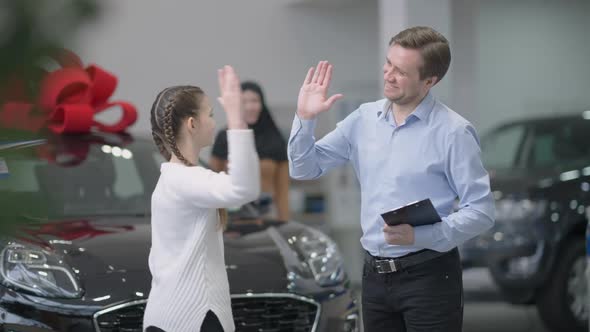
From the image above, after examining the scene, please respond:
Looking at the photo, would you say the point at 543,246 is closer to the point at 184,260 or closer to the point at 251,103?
the point at 251,103

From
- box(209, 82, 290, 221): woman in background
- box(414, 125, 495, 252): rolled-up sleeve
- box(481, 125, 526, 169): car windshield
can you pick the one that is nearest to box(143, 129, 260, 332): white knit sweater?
box(414, 125, 495, 252): rolled-up sleeve

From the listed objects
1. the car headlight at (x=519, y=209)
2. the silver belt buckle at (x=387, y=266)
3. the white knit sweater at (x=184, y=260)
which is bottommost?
the car headlight at (x=519, y=209)

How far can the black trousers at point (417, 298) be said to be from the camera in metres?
2.49

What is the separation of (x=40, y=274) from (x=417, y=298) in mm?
1544

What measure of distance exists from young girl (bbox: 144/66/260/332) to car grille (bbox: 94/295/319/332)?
97 cm

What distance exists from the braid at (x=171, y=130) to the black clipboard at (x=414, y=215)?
0.55m

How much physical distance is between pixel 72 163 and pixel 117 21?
3908mm

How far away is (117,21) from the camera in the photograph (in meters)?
0.51

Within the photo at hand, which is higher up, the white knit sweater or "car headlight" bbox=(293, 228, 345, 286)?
the white knit sweater

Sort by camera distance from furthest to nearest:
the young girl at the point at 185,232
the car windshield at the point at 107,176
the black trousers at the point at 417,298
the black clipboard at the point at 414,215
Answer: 1. the car windshield at the point at 107,176
2. the black trousers at the point at 417,298
3. the black clipboard at the point at 414,215
4. the young girl at the point at 185,232

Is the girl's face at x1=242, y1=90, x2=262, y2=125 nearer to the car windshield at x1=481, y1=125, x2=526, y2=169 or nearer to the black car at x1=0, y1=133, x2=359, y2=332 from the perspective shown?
the black car at x1=0, y1=133, x2=359, y2=332

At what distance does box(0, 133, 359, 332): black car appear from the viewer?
3.29m

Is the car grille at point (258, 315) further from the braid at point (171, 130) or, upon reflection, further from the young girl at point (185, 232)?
the braid at point (171, 130)

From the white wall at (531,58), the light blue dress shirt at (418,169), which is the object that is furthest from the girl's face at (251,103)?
the white wall at (531,58)
